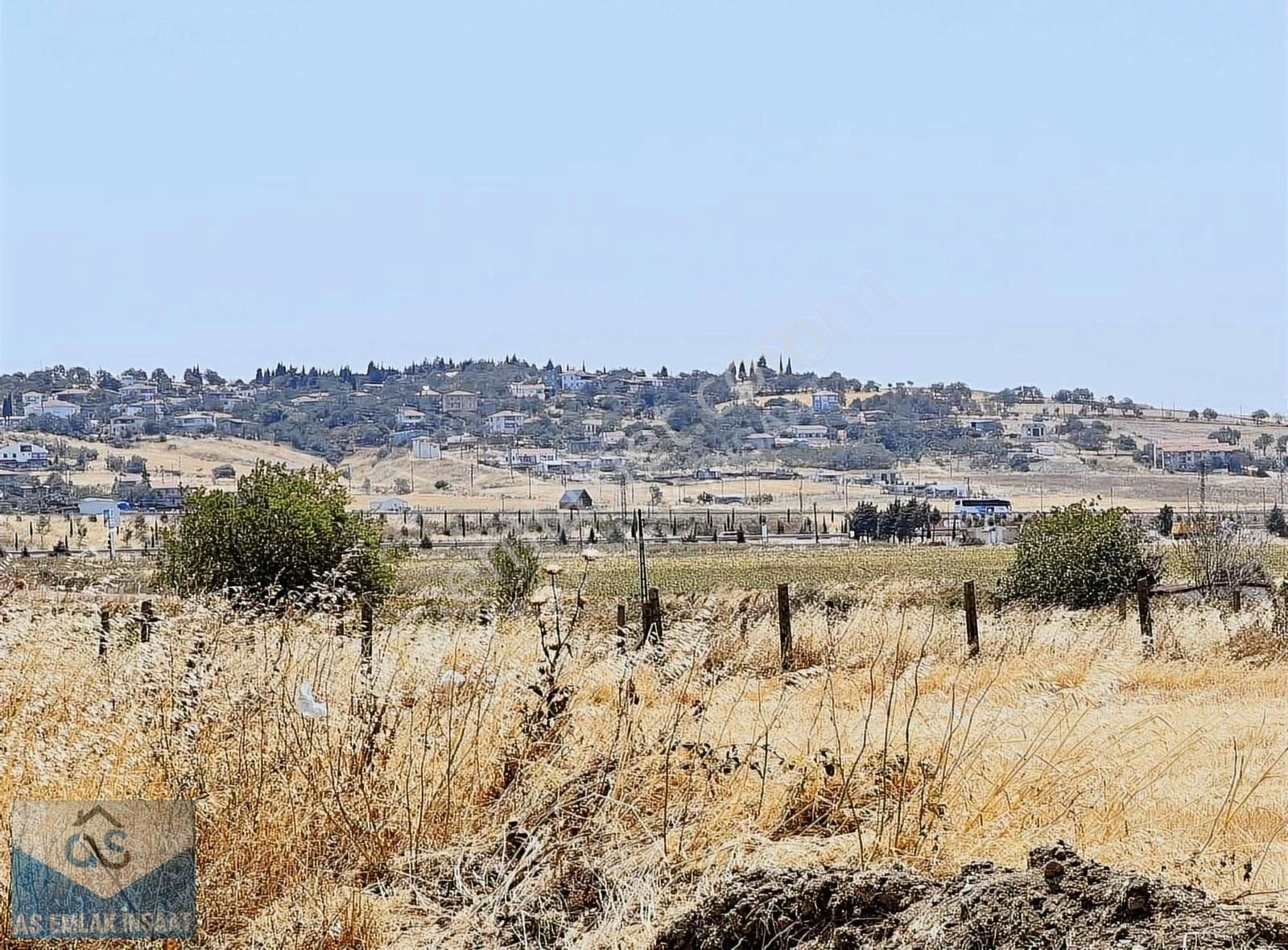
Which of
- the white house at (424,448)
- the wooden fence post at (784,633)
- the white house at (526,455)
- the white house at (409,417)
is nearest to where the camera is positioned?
the wooden fence post at (784,633)

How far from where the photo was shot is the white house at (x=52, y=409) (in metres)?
156

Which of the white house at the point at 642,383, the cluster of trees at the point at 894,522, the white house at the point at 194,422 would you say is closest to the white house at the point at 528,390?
the white house at the point at 642,383

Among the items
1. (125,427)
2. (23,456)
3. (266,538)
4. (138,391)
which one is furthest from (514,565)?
(138,391)

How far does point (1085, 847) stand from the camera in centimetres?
440

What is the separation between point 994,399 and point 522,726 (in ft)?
515

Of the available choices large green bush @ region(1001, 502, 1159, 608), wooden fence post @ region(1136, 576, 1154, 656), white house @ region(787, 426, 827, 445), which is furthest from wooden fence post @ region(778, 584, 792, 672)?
white house @ region(787, 426, 827, 445)

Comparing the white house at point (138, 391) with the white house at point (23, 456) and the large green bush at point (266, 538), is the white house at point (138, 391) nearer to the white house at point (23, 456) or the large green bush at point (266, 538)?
the white house at point (23, 456)

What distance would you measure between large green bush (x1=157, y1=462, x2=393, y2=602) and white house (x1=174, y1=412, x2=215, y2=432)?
468 feet

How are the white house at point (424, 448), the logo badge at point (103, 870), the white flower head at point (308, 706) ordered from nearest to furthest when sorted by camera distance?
1. the logo badge at point (103, 870)
2. the white flower head at point (308, 706)
3. the white house at point (424, 448)

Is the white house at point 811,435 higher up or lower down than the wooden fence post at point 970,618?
higher up

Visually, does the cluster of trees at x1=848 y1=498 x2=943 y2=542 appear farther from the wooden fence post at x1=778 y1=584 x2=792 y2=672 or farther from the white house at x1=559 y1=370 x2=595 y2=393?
the wooden fence post at x1=778 y1=584 x2=792 y2=672

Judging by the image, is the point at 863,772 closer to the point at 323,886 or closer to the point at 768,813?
the point at 768,813

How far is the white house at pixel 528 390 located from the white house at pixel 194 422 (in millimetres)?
37991

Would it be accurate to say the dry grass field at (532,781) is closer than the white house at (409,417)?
Yes
